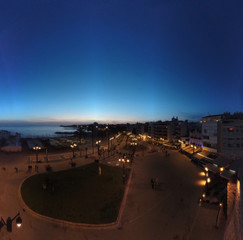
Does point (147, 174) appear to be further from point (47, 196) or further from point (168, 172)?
point (47, 196)

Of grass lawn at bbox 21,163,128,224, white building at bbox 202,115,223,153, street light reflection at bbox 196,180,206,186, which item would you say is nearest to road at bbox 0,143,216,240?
street light reflection at bbox 196,180,206,186

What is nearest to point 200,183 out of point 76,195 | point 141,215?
point 141,215

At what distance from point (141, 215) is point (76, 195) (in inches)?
238

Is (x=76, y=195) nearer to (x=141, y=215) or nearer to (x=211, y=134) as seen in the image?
(x=141, y=215)

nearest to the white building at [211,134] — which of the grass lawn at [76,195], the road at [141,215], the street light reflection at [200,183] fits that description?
the street light reflection at [200,183]

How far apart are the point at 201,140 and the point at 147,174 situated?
1985 cm

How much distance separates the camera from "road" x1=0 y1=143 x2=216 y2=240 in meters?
9.45

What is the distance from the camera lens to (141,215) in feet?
37.0

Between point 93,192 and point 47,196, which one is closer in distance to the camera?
point 47,196

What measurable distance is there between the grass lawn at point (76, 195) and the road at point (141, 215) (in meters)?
0.82

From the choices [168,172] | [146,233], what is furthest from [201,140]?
[146,233]

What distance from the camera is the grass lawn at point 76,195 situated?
11289 mm

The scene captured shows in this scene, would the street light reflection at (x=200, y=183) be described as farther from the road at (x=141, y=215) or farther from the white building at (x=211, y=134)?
the white building at (x=211, y=134)

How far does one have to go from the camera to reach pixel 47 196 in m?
13.4
